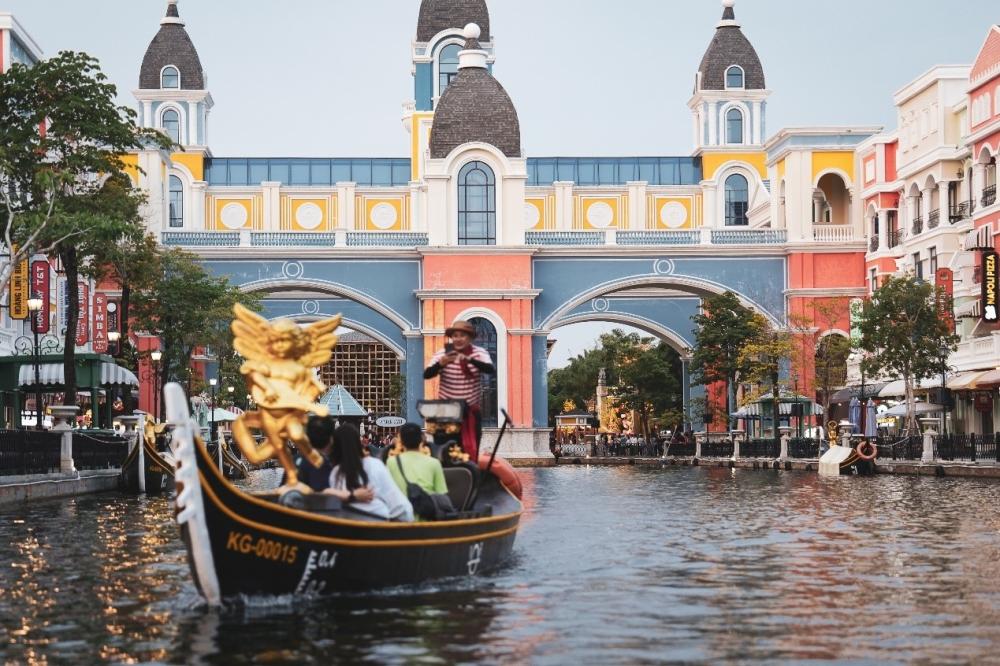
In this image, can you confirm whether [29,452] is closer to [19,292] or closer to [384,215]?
[19,292]

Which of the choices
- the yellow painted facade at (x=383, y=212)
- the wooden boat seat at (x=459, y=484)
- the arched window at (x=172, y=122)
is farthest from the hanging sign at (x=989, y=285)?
the arched window at (x=172, y=122)

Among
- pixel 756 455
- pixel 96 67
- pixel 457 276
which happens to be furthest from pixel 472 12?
pixel 96 67

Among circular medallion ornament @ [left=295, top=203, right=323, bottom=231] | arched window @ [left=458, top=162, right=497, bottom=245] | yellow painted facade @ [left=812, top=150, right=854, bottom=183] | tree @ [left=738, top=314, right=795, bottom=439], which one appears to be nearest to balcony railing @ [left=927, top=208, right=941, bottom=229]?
tree @ [left=738, top=314, right=795, bottom=439]

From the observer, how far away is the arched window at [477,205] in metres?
63.0

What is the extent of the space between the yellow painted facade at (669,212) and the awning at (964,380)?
32.7 m

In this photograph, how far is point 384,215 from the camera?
268 feet

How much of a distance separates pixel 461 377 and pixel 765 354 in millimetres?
44072

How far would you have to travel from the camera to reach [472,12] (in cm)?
7806

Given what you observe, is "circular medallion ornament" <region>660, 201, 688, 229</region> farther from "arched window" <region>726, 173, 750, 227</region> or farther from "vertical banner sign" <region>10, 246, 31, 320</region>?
"vertical banner sign" <region>10, 246, 31, 320</region>

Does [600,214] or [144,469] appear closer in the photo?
[144,469]

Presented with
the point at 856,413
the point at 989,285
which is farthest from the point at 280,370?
the point at 856,413

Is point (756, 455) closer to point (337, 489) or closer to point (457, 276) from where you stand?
point (457, 276)

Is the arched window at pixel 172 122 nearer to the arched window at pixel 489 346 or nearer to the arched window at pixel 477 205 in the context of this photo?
the arched window at pixel 477 205

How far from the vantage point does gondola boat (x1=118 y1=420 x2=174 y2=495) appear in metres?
34.0
